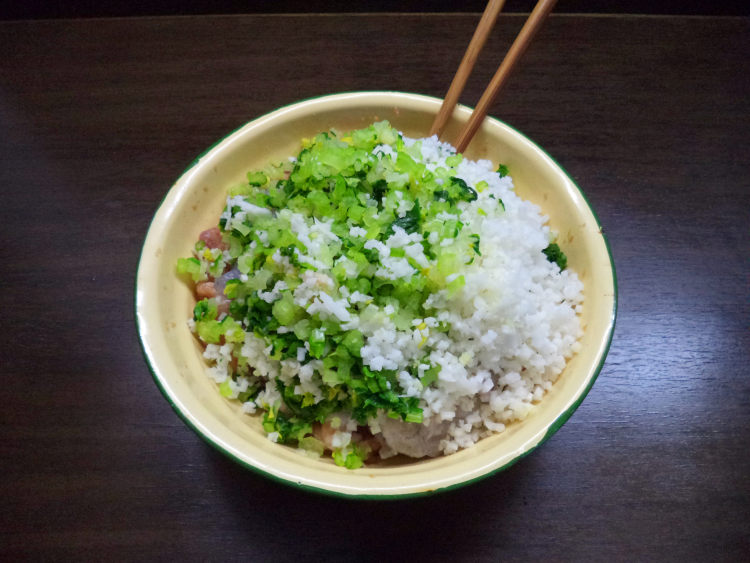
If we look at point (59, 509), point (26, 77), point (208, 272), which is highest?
point (208, 272)

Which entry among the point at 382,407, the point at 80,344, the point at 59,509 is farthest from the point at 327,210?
the point at 59,509

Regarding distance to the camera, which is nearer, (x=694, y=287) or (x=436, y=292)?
(x=436, y=292)

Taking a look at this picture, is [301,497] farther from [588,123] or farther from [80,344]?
[588,123]

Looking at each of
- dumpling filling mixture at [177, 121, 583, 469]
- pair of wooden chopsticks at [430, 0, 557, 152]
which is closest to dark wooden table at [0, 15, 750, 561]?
dumpling filling mixture at [177, 121, 583, 469]

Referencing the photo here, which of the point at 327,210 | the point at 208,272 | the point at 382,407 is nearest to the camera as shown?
the point at 382,407

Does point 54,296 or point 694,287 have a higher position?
point 694,287

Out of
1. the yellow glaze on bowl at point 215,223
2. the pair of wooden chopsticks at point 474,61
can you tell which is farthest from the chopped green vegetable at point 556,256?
the pair of wooden chopsticks at point 474,61

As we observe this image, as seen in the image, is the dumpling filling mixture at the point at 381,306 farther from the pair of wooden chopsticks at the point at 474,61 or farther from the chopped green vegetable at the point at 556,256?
the pair of wooden chopsticks at the point at 474,61
